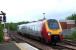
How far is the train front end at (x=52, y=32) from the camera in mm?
31641

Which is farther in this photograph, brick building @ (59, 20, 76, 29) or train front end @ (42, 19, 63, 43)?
brick building @ (59, 20, 76, 29)

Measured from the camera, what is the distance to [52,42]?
1284 inches

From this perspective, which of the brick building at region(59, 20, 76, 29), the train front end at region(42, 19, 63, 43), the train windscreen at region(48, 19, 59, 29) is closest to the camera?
the train front end at region(42, 19, 63, 43)

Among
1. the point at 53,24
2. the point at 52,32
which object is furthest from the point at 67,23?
the point at 52,32

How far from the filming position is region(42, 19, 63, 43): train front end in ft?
104

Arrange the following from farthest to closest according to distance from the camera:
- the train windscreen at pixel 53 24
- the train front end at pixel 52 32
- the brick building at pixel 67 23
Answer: the brick building at pixel 67 23, the train windscreen at pixel 53 24, the train front end at pixel 52 32

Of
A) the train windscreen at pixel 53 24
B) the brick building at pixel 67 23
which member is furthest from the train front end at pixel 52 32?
the brick building at pixel 67 23

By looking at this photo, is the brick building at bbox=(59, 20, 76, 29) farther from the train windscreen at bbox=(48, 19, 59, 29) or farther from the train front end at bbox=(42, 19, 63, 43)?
the train front end at bbox=(42, 19, 63, 43)

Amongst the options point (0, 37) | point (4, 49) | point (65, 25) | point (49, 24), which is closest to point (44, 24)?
point (49, 24)

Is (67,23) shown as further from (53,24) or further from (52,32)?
(52,32)

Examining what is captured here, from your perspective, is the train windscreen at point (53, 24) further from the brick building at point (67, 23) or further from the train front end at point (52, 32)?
the brick building at point (67, 23)

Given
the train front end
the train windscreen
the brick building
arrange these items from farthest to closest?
1. the brick building
2. the train windscreen
3. the train front end

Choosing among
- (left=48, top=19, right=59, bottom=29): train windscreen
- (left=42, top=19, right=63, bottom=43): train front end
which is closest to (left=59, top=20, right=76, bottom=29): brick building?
(left=48, top=19, right=59, bottom=29): train windscreen

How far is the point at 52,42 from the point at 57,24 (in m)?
1.94
